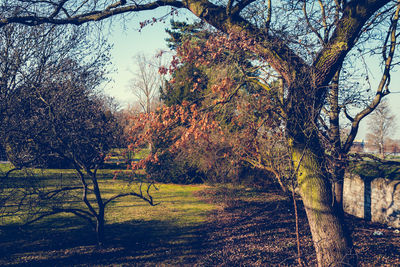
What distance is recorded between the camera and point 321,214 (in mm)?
4305

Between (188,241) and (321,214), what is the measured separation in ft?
17.5

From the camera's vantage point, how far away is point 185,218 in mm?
11094

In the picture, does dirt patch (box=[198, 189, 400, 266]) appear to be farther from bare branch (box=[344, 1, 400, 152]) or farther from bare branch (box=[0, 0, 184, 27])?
bare branch (box=[0, 0, 184, 27])

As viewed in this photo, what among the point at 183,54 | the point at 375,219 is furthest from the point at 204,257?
the point at 375,219

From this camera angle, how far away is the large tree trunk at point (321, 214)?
4.21 meters

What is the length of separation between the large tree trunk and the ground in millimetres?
1208

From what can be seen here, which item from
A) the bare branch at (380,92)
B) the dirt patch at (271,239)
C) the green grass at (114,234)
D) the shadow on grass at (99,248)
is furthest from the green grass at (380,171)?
the shadow on grass at (99,248)

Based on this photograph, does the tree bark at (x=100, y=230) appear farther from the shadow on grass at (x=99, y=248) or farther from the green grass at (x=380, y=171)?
the green grass at (x=380, y=171)

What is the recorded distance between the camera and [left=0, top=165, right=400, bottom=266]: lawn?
6918 millimetres

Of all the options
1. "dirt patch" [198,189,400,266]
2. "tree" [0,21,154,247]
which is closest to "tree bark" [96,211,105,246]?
"tree" [0,21,154,247]

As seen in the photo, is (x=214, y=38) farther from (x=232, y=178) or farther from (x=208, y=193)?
(x=208, y=193)

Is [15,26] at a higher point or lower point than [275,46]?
higher

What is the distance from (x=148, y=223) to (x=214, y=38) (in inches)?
319

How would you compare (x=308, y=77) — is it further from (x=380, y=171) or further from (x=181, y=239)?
(x=380, y=171)
